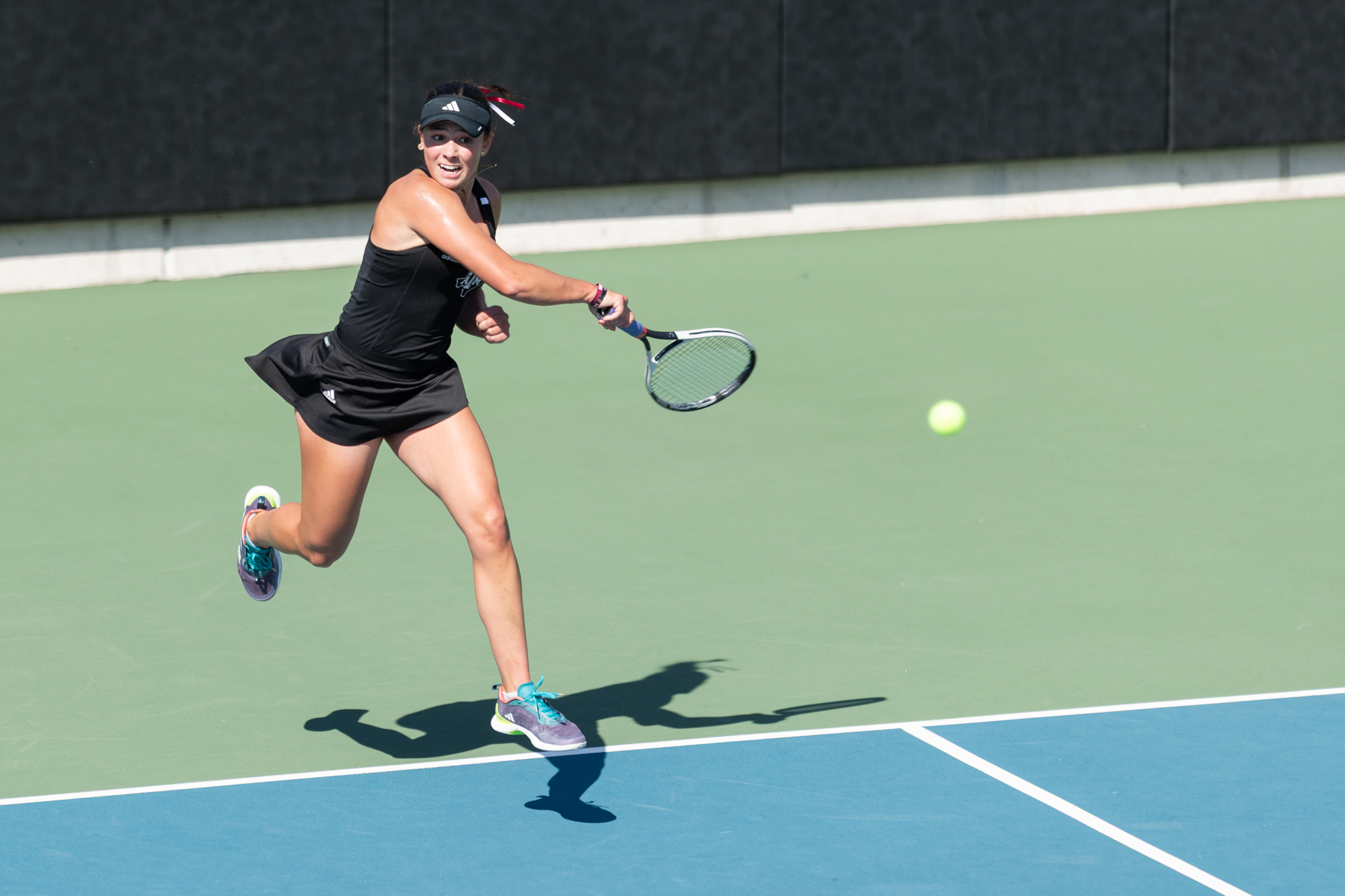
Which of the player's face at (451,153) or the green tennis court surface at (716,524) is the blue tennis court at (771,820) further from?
the player's face at (451,153)

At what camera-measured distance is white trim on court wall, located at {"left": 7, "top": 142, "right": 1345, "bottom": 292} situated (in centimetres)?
1394

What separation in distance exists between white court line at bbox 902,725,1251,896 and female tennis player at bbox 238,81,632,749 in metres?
1.24

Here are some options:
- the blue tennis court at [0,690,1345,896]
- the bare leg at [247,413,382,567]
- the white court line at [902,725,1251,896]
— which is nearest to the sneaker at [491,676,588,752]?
the blue tennis court at [0,690,1345,896]

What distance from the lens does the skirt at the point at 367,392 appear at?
5988 millimetres

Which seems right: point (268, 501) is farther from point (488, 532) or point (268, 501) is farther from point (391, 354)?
point (488, 532)

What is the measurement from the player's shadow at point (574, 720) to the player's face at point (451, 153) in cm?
182

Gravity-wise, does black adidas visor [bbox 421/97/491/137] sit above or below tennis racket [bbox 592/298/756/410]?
above

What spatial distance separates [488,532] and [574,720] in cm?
95

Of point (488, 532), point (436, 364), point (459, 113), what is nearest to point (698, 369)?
point (436, 364)

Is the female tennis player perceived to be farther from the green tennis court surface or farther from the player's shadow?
the green tennis court surface

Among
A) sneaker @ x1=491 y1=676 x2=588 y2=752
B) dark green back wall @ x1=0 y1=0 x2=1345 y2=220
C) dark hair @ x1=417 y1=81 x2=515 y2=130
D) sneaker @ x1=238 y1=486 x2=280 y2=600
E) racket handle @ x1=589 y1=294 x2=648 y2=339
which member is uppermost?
dark green back wall @ x1=0 y1=0 x2=1345 y2=220

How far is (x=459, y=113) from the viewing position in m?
5.69

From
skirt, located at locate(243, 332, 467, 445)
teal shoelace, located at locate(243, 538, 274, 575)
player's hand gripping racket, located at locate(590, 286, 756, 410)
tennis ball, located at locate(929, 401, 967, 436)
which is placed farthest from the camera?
tennis ball, located at locate(929, 401, 967, 436)

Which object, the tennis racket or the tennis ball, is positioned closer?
the tennis racket
